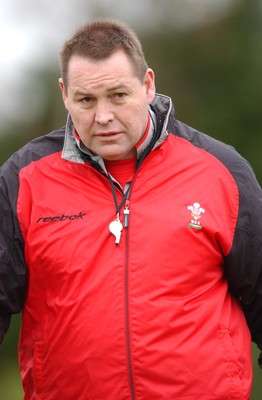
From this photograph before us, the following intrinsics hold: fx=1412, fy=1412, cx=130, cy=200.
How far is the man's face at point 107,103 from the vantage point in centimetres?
549

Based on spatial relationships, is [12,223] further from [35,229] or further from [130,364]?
[130,364]

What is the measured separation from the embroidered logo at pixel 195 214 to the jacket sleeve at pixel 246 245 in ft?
0.51

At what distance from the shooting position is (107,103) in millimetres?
5504

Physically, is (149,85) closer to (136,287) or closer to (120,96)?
(120,96)

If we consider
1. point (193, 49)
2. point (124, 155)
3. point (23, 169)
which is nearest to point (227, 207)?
point (124, 155)

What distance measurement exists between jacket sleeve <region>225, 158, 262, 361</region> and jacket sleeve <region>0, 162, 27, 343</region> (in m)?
0.82

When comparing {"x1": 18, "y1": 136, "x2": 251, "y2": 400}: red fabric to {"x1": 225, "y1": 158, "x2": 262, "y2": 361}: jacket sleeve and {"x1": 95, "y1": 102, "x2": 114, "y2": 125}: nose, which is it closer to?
{"x1": 225, "y1": 158, "x2": 262, "y2": 361}: jacket sleeve

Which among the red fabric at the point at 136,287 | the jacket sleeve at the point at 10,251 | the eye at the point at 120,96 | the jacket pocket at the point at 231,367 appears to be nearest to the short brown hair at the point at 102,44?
the eye at the point at 120,96

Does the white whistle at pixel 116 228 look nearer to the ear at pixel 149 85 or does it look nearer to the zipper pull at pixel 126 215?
the zipper pull at pixel 126 215

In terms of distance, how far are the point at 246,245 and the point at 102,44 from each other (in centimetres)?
98

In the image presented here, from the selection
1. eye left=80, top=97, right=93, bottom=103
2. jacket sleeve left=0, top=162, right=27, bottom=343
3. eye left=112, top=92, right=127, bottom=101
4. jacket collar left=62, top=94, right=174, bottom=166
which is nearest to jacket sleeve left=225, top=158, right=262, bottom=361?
jacket collar left=62, top=94, right=174, bottom=166

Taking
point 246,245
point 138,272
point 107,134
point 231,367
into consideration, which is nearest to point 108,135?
point 107,134

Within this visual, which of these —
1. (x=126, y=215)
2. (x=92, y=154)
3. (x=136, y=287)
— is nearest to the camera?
(x=136, y=287)

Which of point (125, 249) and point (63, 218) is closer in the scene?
point (125, 249)
